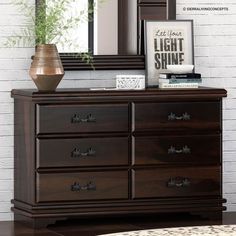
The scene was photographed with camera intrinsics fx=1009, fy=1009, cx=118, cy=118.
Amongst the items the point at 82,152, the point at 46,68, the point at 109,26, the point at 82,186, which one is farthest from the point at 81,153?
the point at 109,26

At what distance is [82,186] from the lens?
17.1ft

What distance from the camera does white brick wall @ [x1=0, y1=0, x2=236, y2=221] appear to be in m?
5.46

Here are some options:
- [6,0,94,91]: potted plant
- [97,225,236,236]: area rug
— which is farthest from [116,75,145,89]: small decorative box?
[97,225,236,236]: area rug

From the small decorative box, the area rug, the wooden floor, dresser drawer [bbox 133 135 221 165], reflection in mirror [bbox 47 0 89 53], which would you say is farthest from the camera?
reflection in mirror [bbox 47 0 89 53]

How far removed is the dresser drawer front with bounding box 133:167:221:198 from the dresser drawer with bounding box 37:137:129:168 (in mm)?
146

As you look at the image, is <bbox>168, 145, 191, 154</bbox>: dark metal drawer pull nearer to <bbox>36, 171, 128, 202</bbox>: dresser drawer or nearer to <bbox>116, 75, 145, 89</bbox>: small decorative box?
<bbox>36, 171, 128, 202</bbox>: dresser drawer

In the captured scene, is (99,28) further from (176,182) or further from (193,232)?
(193,232)

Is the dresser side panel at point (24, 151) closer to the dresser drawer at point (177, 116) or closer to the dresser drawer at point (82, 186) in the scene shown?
the dresser drawer at point (82, 186)

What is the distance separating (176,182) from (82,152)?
0.54 meters

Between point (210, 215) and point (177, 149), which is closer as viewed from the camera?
point (177, 149)

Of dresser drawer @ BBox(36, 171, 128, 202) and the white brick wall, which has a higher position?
the white brick wall

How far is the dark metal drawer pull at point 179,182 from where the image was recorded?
534 cm

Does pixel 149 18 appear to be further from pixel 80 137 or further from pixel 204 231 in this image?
pixel 204 231

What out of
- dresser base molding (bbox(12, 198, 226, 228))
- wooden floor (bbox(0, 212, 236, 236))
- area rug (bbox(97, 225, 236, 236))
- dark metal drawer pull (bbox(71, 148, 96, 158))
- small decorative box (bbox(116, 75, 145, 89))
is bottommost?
wooden floor (bbox(0, 212, 236, 236))
